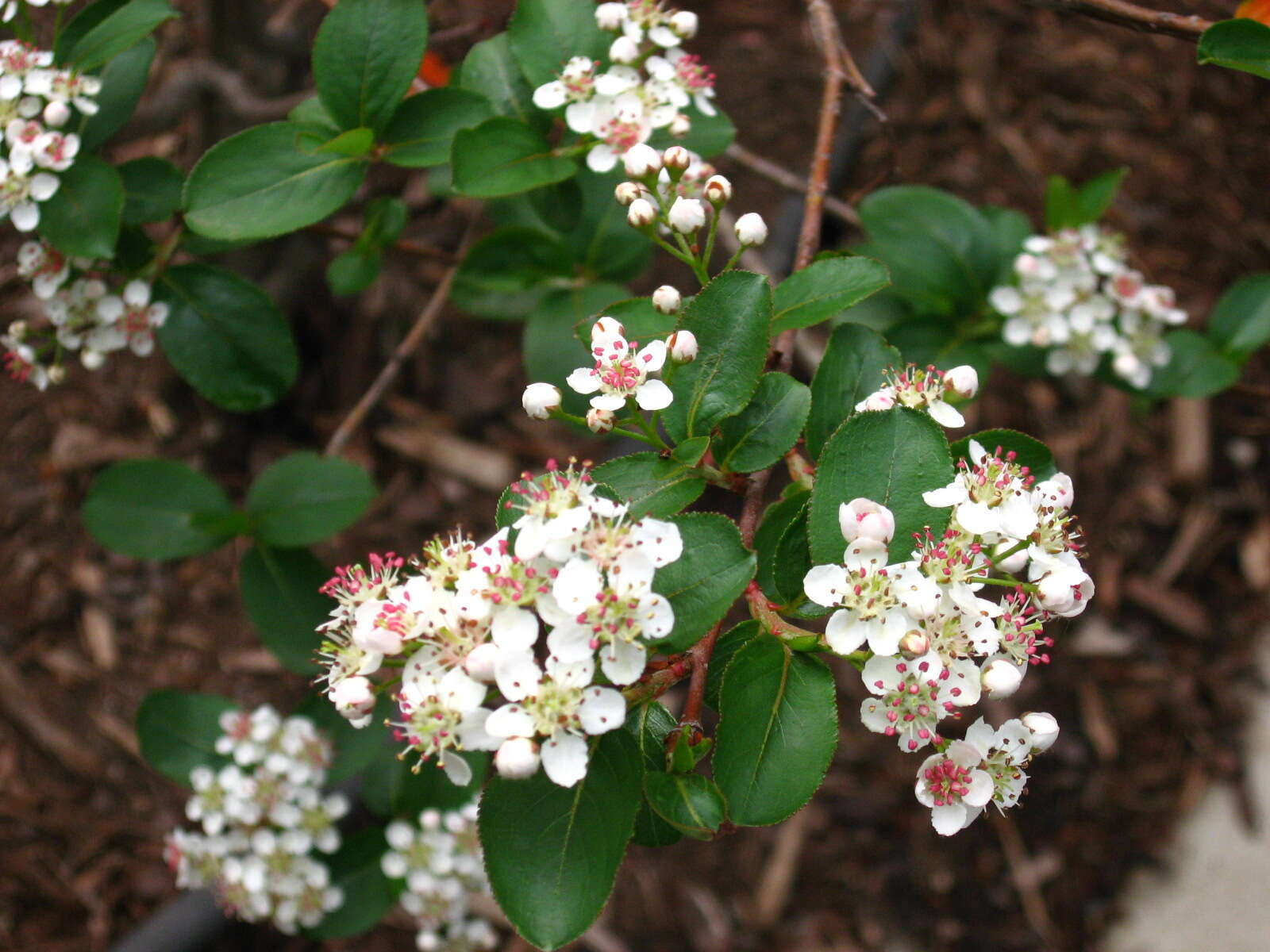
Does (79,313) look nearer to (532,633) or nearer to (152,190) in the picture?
(152,190)

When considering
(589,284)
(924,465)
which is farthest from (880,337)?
(589,284)

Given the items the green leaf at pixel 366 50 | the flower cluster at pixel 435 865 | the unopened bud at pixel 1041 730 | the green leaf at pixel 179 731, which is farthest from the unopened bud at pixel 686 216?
the green leaf at pixel 179 731

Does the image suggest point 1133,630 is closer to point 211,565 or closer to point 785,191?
point 785,191

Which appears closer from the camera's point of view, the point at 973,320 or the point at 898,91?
the point at 973,320

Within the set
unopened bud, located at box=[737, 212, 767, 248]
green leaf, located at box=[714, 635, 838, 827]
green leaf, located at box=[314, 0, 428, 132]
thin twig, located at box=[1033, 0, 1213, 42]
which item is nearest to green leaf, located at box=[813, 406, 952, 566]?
green leaf, located at box=[714, 635, 838, 827]

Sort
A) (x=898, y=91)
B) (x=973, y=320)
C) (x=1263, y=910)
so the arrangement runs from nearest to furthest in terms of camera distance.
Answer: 1. (x=973, y=320)
2. (x=1263, y=910)
3. (x=898, y=91)

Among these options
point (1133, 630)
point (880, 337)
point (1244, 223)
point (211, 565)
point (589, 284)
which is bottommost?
point (1133, 630)

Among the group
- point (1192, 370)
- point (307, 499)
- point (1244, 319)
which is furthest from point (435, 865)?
point (1244, 319)
